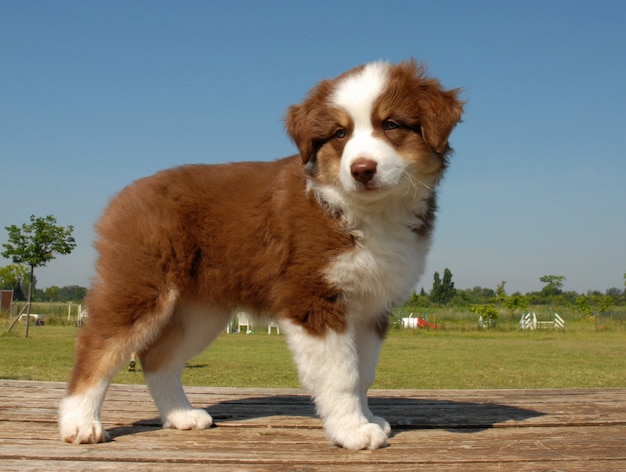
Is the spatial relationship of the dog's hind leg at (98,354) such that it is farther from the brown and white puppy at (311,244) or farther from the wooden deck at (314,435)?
the wooden deck at (314,435)

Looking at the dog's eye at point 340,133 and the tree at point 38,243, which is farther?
the tree at point 38,243

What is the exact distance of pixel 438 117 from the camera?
12.1ft

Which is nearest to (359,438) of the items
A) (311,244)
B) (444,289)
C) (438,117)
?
(311,244)

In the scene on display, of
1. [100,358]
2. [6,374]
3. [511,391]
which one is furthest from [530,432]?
[6,374]

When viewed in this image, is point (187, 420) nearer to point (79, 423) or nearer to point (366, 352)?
point (79, 423)

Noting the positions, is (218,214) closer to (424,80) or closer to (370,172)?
(370,172)

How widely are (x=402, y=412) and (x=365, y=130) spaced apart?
2364 millimetres

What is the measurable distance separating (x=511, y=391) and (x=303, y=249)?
344 centimetres

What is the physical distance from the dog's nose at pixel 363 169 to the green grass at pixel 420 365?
19.9ft

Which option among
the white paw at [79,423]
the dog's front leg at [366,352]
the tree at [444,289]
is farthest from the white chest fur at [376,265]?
the tree at [444,289]

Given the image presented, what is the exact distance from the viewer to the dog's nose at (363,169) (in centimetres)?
334

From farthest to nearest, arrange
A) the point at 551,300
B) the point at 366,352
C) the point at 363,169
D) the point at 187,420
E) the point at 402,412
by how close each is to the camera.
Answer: the point at 551,300
the point at 402,412
the point at 187,420
the point at 366,352
the point at 363,169

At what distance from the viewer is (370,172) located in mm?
3365

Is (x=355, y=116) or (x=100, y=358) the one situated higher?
(x=355, y=116)
